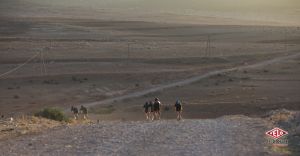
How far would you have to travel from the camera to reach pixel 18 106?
37.7 m

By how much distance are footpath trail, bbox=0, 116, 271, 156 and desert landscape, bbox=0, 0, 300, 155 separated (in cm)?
4

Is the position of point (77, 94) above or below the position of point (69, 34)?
below

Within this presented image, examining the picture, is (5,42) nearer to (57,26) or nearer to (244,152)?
(57,26)

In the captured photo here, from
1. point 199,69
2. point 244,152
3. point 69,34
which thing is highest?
point 69,34

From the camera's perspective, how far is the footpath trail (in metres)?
14.6

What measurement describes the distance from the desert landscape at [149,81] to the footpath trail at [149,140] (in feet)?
0.14

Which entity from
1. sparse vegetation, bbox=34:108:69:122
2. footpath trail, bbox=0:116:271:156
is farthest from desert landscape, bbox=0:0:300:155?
sparse vegetation, bbox=34:108:69:122

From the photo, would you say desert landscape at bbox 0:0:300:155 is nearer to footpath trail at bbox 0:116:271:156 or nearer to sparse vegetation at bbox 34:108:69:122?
footpath trail at bbox 0:116:271:156

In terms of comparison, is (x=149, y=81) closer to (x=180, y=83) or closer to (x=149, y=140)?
(x=180, y=83)

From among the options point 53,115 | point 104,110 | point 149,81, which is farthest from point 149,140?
point 149,81

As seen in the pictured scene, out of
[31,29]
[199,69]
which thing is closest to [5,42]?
[31,29]

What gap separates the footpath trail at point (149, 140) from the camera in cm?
1458

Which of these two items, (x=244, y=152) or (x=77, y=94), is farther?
(x=77, y=94)

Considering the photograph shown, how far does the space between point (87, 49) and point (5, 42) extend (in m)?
11.9
